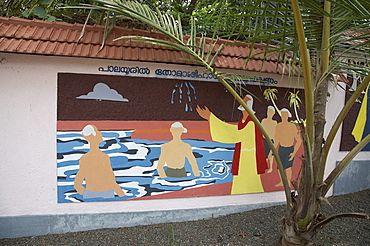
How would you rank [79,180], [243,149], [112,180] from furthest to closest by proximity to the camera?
[243,149] < [112,180] < [79,180]

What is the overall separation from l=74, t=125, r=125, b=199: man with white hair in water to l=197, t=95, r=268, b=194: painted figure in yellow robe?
1.51 m

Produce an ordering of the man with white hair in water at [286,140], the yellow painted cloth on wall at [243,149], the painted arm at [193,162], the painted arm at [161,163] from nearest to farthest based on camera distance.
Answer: the painted arm at [161,163], the painted arm at [193,162], the yellow painted cloth on wall at [243,149], the man with white hair in water at [286,140]

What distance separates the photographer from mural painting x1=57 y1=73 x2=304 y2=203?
3396 millimetres

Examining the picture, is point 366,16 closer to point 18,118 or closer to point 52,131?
point 52,131

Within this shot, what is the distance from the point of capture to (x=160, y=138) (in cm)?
365

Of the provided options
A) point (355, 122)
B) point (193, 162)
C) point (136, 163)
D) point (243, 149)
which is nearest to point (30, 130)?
point (136, 163)

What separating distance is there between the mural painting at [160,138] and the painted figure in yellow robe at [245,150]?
1 centimetres

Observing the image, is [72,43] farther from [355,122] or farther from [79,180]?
[355,122]

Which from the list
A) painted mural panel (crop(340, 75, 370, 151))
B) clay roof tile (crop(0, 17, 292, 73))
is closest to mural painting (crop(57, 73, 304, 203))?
clay roof tile (crop(0, 17, 292, 73))

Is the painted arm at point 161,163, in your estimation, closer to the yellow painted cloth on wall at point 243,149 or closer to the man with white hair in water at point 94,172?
the man with white hair in water at point 94,172

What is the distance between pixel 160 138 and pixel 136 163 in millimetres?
454

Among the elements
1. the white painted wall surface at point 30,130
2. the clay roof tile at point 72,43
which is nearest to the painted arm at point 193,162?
the clay roof tile at point 72,43

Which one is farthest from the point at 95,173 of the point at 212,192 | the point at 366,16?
the point at 366,16

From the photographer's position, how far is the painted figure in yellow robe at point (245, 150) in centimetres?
392
